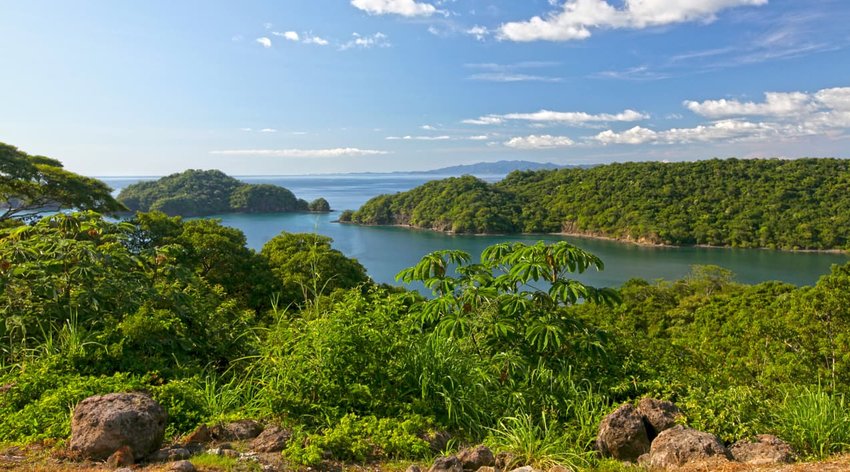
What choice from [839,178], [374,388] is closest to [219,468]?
[374,388]

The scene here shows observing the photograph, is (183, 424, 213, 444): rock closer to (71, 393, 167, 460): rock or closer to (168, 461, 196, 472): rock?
(71, 393, 167, 460): rock

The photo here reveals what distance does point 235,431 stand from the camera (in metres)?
3.32

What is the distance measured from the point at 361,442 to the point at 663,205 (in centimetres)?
10634

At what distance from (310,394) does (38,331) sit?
111 inches

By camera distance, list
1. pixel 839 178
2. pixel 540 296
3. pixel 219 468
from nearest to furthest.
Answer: pixel 219 468 → pixel 540 296 → pixel 839 178

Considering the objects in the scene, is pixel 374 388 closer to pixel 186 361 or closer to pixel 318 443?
pixel 318 443

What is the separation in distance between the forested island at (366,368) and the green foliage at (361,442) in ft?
0.04

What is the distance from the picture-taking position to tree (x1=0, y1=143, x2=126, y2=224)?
20594 millimetres

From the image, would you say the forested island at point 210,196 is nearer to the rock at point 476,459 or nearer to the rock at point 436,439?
the rock at point 436,439

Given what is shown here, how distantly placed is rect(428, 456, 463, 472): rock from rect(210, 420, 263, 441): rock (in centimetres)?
130

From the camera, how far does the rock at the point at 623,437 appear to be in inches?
128

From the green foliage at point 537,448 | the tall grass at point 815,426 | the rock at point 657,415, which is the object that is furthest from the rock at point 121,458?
the tall grass at point 815,426

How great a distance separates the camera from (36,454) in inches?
115

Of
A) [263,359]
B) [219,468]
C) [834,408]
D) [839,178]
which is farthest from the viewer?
[839,178]
